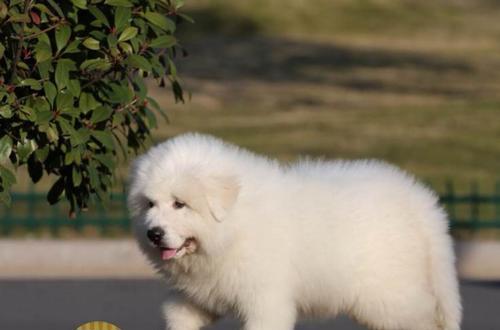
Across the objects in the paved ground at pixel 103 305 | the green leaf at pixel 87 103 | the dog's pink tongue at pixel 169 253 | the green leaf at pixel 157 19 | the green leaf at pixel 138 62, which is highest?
the green leaf at pixel 157 19

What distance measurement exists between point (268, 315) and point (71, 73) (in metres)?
1.73

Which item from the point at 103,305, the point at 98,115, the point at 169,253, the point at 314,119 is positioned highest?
the point at 314,119

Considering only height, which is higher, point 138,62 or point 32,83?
point 138,62

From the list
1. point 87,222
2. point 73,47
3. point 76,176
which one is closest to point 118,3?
point 73,47

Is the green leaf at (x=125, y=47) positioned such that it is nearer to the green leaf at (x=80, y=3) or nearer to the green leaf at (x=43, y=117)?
the green leaf at (x=80, y=3)

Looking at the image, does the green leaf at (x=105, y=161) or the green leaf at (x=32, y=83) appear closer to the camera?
the green leaf at (x=32, y=83)

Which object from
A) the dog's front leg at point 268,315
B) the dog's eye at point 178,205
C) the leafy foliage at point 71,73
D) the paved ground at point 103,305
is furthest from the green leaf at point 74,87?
the paved ground at point 103,305

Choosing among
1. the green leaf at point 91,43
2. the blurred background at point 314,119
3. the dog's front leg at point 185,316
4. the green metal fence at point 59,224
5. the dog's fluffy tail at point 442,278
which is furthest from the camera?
the green metal fence at point 59,224

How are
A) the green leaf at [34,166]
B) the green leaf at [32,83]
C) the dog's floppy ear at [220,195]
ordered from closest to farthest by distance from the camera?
the green leaf at [32,83], the dog's floppy ear at [220,195], the green leaf at [34,166]

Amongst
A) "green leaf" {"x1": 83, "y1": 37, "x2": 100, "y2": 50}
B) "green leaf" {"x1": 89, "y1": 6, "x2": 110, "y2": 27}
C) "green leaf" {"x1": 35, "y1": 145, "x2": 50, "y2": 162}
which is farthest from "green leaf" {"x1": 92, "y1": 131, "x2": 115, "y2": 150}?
"green leaf" {"x1": 89, "y1": 6, "x2": 110, "y2": 27}

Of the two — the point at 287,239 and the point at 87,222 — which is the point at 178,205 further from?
the point at 87,222

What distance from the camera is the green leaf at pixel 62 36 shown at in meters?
8.18

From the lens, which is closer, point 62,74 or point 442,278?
point 62,74

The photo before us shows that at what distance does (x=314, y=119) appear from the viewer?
3519cm
